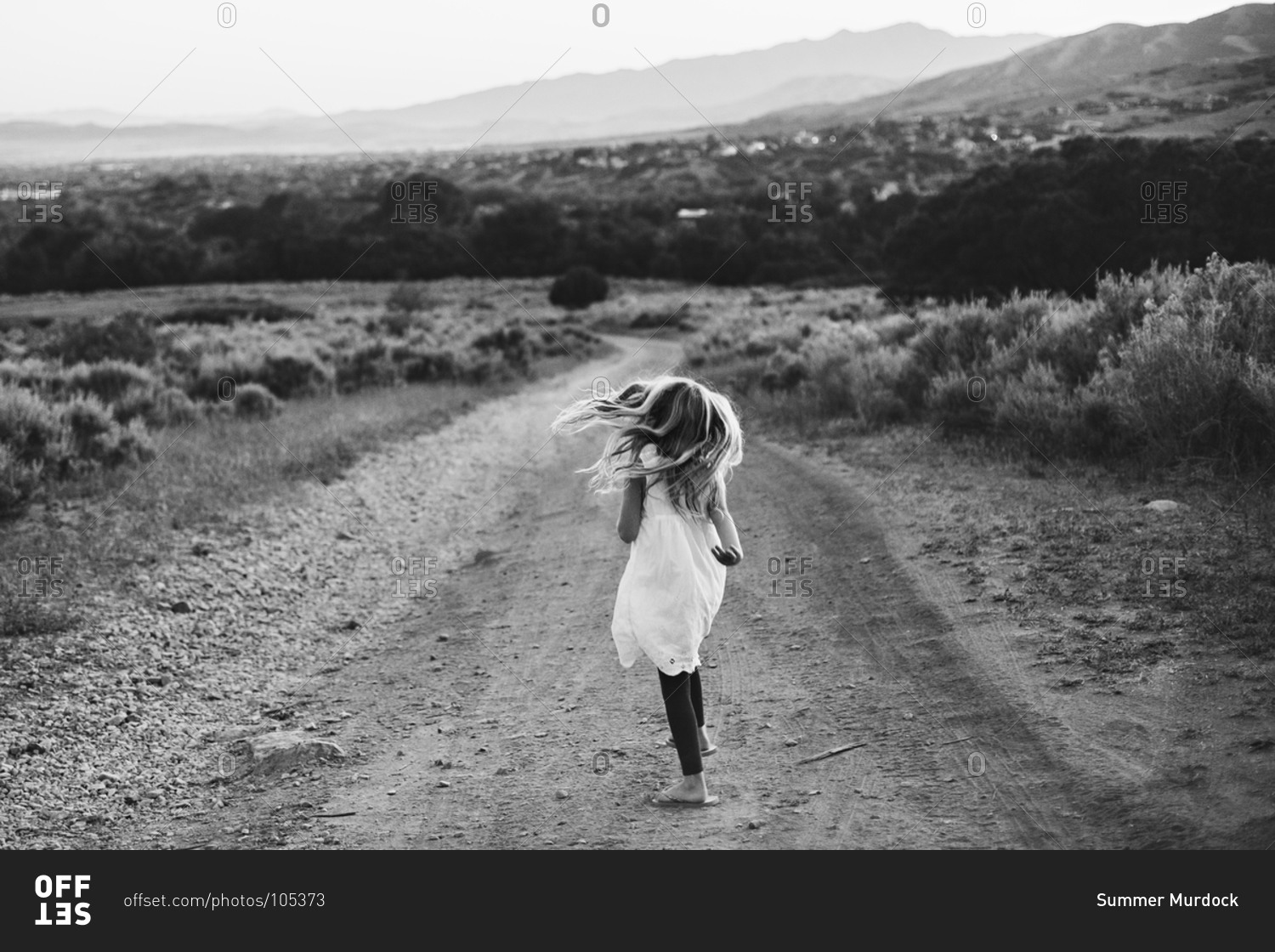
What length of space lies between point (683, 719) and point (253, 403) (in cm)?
1451

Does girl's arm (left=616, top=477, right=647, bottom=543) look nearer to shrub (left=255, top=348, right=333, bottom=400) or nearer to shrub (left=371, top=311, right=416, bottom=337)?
shrub (left=255, top=348, right=333, bottom=400)

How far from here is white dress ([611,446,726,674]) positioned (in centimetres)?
434

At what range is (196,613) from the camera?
7.62 metres

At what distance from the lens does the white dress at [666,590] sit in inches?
171

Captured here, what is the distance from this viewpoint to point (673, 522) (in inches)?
173

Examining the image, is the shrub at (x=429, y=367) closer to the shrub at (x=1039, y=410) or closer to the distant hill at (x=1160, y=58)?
the distant hill at (x=1160, y=58)

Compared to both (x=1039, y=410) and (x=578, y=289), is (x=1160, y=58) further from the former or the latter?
(x=578, y=289)

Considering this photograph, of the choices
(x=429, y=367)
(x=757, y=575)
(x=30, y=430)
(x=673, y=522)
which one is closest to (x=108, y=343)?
(x=429, y=367)

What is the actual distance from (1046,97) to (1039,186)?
24.1 metres

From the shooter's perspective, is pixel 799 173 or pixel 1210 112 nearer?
pixel 1210 112

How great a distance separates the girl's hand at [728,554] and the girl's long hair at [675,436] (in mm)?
181

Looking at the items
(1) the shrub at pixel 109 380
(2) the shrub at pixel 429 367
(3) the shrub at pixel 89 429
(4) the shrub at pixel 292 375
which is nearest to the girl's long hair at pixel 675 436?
(3) the shrub at pixel 89 429
